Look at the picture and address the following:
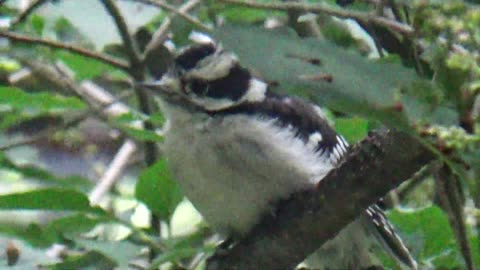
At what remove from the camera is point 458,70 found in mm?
1487

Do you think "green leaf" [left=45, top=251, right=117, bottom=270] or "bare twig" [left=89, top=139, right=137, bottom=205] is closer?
"green leaf" [left=45, top=251, right=117, bottom=270]

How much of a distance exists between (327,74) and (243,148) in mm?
1777

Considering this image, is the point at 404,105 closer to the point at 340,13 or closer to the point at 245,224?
the point at 340,13

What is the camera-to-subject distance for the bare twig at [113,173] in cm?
445

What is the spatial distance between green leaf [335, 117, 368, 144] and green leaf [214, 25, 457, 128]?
1617 millimetres

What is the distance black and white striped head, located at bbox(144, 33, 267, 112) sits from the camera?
144 inches

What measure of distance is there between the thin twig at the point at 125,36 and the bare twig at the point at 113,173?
1.90 ft

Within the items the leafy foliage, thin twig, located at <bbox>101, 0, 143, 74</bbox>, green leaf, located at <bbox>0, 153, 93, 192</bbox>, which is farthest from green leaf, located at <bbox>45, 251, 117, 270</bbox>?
thin twig, located at <bbox>101, 0, 143, 74</bbox>

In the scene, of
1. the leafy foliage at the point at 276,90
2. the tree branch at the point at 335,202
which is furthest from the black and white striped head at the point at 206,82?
the tree branch at the point at 335,202

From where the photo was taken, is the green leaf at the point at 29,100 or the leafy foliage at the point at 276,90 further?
the green leaf at the point at 29,100

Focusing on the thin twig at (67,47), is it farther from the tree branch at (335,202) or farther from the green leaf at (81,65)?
the tree branch at (335,202)

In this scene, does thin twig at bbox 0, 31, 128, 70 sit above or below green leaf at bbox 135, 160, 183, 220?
above

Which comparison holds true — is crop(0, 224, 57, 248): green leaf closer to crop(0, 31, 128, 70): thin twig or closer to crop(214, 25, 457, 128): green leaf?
crop(0, 31, 128, 70): thin twig

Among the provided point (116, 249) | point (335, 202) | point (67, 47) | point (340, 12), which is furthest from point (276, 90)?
point (67, 47)
